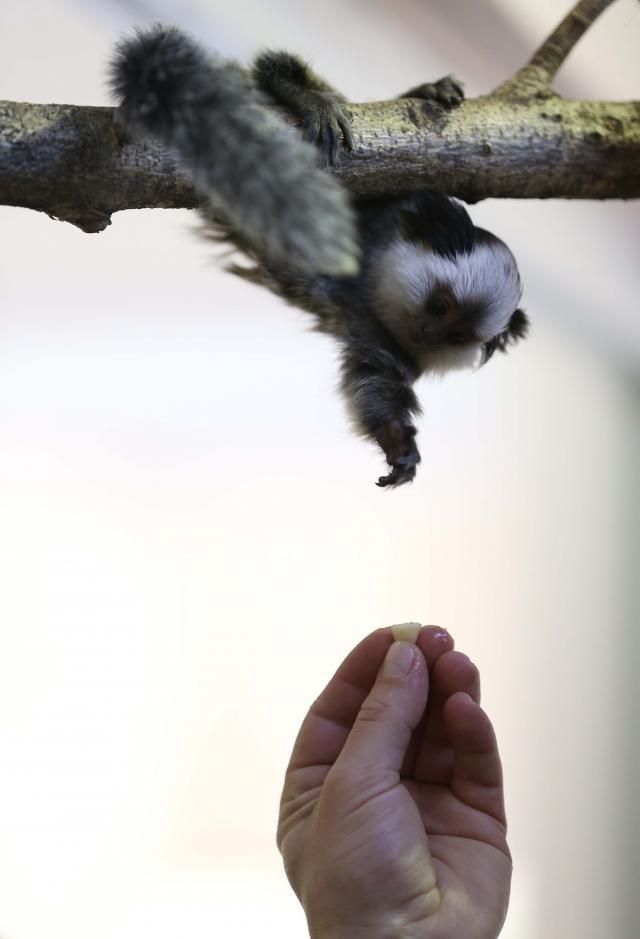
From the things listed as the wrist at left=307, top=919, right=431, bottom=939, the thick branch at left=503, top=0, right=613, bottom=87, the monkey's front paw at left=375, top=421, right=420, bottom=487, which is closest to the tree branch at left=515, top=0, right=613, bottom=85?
the thick branch at left=503, top=0, right=613, bottom=87

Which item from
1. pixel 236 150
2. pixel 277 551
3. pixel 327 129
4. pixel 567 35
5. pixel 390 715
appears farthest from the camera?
pixel 277 551

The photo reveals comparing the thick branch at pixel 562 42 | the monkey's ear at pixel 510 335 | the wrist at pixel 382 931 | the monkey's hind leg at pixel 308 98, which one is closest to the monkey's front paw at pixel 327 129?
the monkey's hind leg at pixel 308 98

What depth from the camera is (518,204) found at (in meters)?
2.13

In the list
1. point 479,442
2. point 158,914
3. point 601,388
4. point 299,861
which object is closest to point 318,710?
point 299,861

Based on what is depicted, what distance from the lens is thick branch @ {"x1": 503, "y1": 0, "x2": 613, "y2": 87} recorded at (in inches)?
36.3

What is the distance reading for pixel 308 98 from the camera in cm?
83

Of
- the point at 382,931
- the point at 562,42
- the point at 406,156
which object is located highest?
the point at 562,42

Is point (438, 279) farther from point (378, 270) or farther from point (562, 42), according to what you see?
point (562, 42)

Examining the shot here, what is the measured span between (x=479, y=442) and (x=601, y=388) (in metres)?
0.45

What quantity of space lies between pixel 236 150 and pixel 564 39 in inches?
23.6

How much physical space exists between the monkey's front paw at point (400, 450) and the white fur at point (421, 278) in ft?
0.42

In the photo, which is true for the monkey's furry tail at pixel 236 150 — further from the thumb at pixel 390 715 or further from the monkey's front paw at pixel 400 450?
the thumb at pixel 390 715

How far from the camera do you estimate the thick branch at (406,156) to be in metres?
0.73

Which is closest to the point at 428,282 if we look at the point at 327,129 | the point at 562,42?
the point at 327,129
